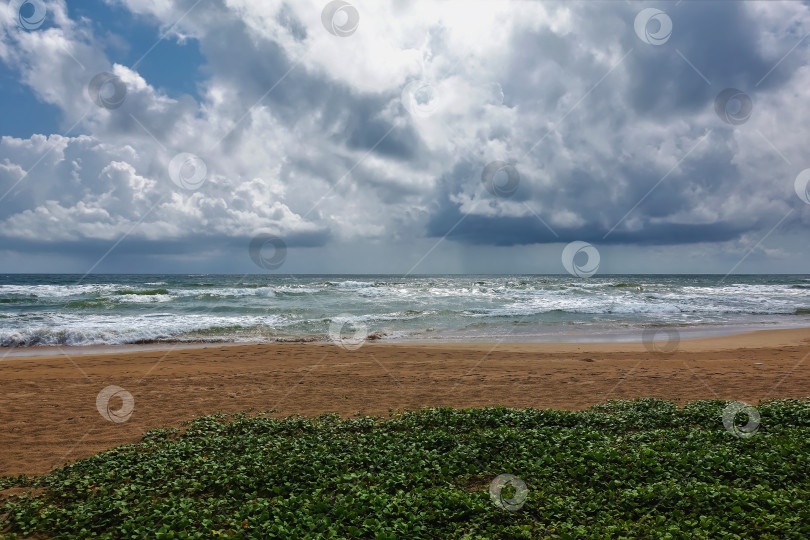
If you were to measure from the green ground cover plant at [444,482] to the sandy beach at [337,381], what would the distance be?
6.25 feet

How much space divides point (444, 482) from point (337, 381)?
795 cm

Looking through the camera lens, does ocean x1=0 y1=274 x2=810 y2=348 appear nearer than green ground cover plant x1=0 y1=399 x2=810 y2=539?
No

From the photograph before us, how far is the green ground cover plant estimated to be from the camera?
565cm

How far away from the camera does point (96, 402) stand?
40.1ft

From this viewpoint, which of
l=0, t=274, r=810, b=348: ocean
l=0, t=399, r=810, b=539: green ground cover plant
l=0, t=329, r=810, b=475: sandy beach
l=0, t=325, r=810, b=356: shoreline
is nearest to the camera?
l=0, t=399, r=810, b=539: green ground cover plant

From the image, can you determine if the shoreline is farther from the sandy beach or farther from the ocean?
the sandy beach

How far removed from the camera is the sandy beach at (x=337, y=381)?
10.6m

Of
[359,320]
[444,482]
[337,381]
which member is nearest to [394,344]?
[337,381]

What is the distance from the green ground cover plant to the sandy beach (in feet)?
6.25

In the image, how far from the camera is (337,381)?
1446 centimetres

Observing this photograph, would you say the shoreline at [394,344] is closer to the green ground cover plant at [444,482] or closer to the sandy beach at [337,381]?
the sandy beach at [337,381]

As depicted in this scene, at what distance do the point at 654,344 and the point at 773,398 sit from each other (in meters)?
10.2

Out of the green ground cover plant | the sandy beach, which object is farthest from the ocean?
the green ground cover plant

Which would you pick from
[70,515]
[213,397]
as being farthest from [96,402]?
[70,515]
